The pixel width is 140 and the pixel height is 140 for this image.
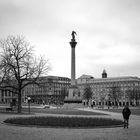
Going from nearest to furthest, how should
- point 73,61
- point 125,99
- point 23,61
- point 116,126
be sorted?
point 116,126 → point 23,61 → point 73,61 → point 125,99

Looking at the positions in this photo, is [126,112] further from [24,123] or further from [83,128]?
[24,123]

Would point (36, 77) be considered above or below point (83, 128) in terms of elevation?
above

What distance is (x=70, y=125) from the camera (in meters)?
25.0

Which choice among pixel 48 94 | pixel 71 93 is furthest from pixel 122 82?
pixel 71 93

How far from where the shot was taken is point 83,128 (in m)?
24.3

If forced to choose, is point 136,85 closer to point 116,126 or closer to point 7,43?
point 7,43

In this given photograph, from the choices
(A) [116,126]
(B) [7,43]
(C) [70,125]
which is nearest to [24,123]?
(C) [70,125]

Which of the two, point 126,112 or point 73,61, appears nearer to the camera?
point 126,112

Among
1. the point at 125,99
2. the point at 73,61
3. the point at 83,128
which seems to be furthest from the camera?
the point at 125,99

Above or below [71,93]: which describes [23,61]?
above

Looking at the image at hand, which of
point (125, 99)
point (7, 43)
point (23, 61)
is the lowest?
point (125, 99)

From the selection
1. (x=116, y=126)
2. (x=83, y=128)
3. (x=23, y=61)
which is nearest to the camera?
(x=83, y=128)

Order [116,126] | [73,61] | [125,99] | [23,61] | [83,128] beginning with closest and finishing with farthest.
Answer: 1. [83,128]
2. [116,126]
3. [23,61]
4. [73,61]
5. [125,99]

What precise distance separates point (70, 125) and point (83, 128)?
4.23ft
